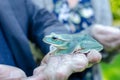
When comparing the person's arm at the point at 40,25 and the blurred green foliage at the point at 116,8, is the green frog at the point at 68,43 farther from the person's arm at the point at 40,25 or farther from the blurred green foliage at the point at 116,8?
the blurred green foliage at the point at 116,8

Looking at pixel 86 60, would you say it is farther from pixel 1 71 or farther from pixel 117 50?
pixel 117 50

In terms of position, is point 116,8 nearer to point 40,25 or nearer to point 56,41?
point 40,25

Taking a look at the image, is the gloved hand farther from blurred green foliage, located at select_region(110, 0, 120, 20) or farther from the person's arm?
blurred green foliage, located at select_region(110, 0, 120, 20)

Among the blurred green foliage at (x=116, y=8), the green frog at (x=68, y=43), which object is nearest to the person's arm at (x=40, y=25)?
the green frog at (x=68, y=43)

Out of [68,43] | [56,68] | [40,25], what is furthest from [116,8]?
→ [56,68]

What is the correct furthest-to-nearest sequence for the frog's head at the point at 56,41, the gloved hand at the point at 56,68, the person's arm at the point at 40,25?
the person's arm at the point at 40,25 < the frog's head at the point at 56,41 < the gloved hand at the point at 56,68

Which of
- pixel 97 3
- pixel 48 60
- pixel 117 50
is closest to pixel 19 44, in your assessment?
pixel 48 60
